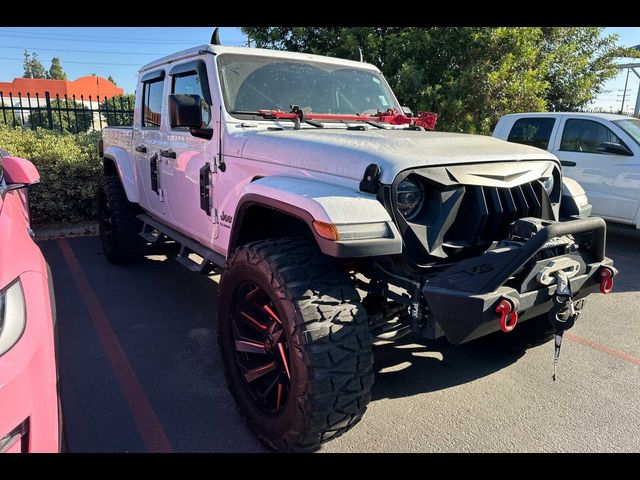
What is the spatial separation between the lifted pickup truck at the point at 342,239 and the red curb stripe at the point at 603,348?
795 mm

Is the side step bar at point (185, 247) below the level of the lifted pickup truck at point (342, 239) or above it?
below

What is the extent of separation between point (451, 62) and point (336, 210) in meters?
8.75

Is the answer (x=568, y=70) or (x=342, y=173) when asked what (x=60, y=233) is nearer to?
(x=342, y=173)

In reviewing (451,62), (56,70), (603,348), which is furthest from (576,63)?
(56,70)

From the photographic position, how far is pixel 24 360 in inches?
66.6

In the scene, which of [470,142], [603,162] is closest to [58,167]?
[470,142]

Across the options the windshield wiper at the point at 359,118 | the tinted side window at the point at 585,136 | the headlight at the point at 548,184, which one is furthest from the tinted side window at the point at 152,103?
the tinted side window at the point at 585,136

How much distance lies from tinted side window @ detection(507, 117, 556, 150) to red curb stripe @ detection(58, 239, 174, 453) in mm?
6646

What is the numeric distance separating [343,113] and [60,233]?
551 centimetres

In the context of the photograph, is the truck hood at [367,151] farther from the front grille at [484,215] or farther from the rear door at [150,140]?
the rear door at [150,140]

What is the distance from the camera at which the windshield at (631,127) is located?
22.1ft

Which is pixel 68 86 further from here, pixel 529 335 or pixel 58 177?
pixel 529 335

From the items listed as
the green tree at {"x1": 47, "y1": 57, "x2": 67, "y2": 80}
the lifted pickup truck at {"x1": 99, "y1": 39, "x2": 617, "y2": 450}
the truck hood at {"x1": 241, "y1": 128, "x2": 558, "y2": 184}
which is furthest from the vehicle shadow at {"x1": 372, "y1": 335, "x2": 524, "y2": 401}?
the green tree at {"x1": 47, "y1": 57, "x2": 67, "y2": 80}

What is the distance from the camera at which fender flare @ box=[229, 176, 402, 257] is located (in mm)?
2211
